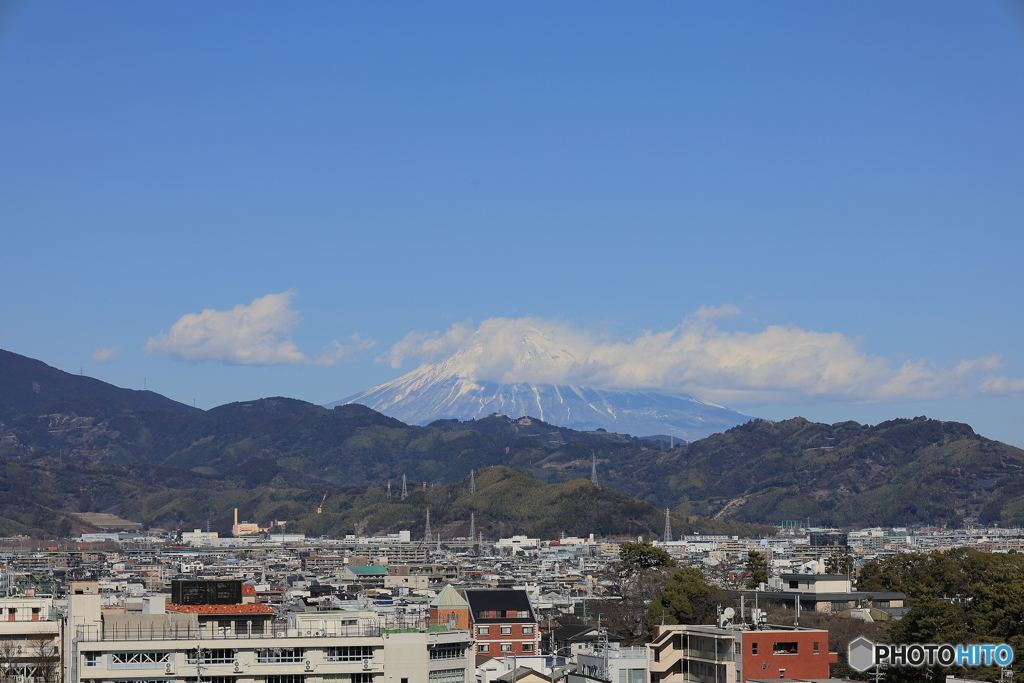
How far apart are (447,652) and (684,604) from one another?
1497 inches

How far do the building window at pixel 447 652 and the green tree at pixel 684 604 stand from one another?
108 ft

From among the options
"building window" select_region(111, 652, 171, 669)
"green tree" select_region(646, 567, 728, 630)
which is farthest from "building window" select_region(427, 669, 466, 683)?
"green tree" select_region(646, 567, 728, 630)

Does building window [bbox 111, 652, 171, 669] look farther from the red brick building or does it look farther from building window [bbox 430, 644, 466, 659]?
the red brick building

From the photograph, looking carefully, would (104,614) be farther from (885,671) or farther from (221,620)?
(885,671)

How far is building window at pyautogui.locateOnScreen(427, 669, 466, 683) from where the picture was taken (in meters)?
47.8

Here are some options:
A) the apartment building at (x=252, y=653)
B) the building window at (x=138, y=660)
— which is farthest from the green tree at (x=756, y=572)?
the building window at (x=138, y=660)

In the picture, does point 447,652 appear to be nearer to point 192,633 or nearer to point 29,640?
point 192,633

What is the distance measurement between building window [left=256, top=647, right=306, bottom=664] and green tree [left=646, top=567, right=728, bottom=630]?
37.7m

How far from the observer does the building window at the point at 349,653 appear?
46.5 meters

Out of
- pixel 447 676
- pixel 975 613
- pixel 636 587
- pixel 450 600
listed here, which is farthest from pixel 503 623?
pixel 447 676

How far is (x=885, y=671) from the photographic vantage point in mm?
54938

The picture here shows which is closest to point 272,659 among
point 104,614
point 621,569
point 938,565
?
point 104,614

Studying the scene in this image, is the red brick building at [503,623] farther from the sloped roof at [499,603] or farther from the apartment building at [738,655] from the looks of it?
the apartment building at [738,655]

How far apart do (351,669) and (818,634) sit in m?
16.6
